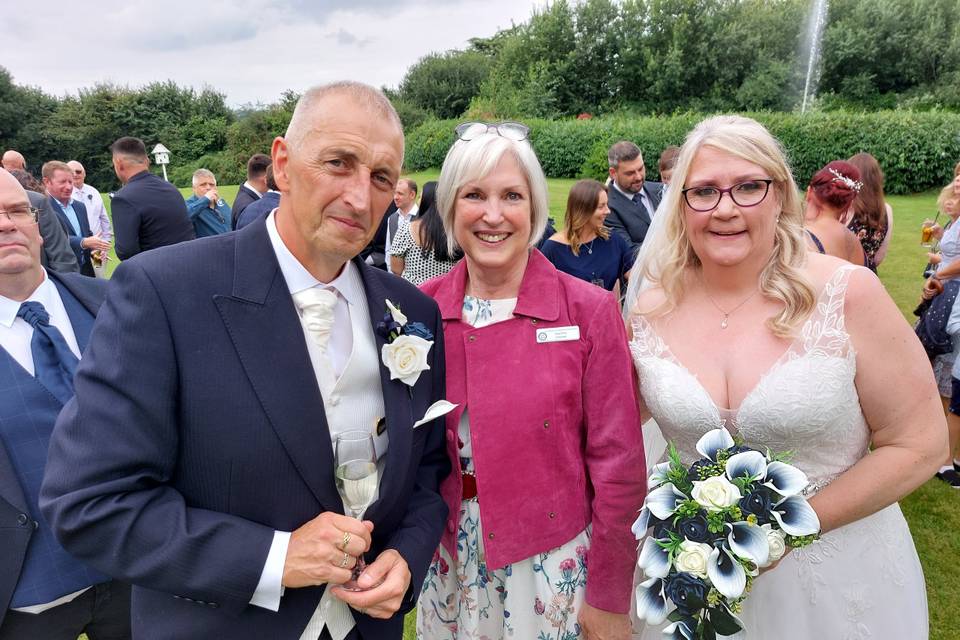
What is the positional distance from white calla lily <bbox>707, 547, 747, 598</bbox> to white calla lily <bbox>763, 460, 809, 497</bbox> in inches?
9.7

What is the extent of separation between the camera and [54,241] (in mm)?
5684

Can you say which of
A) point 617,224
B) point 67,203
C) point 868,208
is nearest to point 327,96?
point 617,224

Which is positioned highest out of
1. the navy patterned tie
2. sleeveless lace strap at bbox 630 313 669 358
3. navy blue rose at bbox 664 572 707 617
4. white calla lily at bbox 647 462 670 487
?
the navy patterned tie

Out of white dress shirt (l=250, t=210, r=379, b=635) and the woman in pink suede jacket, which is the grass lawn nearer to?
the woman in pink suede jacket

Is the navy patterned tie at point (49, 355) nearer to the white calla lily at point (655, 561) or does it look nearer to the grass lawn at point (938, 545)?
the white calla lily at point (655, 561)

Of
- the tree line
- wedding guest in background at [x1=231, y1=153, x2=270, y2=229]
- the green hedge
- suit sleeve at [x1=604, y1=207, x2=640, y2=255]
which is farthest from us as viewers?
the tree line

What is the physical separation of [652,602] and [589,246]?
15.5 ft

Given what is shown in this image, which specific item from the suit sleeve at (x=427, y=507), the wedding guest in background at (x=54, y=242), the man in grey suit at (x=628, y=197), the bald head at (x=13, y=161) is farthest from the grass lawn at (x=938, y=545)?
the bald head at (x=13, y=161)

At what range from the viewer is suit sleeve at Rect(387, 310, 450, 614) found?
6.23ft

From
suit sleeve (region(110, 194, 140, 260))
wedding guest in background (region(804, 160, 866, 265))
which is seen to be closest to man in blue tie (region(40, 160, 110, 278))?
suit sleeve (region(110, 194, 140, 260))

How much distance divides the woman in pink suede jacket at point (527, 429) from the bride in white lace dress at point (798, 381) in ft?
1.13

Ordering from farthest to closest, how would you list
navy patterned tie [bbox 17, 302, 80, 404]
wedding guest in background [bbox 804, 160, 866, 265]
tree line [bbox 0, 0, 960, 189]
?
1. tree line [bbox 0, 0, 960, 189]
2. wedding guest in background [bbox 804, 160, 866, 265]
3. navy patterned tie [bbox 17, 302, 80, 404]

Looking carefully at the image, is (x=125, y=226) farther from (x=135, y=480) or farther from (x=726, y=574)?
(x=726, y=574)

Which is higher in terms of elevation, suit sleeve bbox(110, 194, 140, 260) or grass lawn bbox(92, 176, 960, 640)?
suit sleeve bbox(110, 194, 140, 260)
